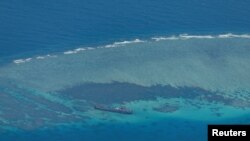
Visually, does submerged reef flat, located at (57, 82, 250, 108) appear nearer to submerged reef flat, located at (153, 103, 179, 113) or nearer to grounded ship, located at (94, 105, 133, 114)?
grounded ship, located at (94, 105, 133, 114)

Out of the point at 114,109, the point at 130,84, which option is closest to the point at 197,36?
the point at 130,84

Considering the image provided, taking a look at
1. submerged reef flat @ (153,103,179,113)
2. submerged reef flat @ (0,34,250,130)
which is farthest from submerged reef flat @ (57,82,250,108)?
submerged reef flat @ (153,103,179,113)

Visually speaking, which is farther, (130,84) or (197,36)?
(197,36)

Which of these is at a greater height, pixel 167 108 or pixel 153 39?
pixel 153 39

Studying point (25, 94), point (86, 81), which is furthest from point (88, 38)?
point (25, 94)

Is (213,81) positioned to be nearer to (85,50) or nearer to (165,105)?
(165,105)

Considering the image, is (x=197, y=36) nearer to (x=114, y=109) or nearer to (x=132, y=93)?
(x=132, y=93)

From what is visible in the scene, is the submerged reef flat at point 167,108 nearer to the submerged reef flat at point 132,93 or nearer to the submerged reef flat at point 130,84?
the submerged reef flat at point 130,84

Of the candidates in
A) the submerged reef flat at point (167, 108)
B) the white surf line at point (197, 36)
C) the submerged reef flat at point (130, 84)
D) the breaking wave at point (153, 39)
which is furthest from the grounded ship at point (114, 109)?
the white surf line at point (197, 36)
